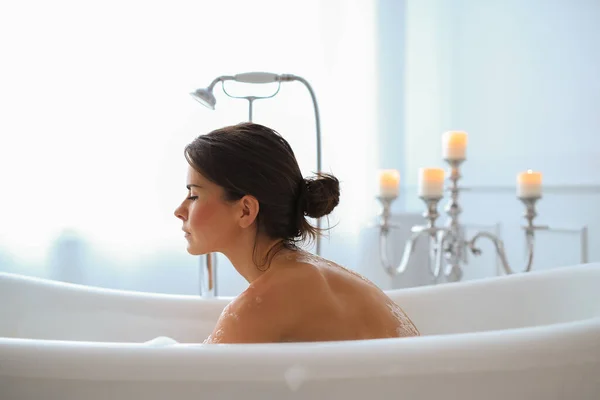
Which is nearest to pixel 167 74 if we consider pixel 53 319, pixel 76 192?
pixel 76 192

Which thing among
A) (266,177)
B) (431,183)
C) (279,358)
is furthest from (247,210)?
(431,183)

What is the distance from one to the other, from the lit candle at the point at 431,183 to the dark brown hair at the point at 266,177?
110 centimetres

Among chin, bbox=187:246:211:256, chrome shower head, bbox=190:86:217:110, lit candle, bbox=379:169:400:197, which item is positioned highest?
chrome shower head, bbox=190:86:217:110

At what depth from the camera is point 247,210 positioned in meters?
1.28

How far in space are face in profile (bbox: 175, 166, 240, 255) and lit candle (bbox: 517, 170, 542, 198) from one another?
1231 mm

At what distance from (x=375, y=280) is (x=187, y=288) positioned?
0.87 meters

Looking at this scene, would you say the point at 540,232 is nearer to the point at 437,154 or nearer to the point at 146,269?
the point at 437,154

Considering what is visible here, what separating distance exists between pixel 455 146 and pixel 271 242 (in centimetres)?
A: 118

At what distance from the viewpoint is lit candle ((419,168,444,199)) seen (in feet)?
7.75

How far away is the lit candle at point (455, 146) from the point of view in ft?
7.63

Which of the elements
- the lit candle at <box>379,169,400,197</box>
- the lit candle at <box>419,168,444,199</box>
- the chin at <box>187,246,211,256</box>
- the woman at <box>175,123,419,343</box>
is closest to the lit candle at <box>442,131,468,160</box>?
the lit candle at <box>419,168,444,199</box>

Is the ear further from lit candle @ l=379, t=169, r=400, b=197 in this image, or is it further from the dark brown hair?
lit candle @ l=379, t=169, r=400, b=197

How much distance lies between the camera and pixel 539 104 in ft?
9.27

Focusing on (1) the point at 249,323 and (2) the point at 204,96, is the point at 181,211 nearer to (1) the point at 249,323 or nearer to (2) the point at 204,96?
(1) the point at 249,323
